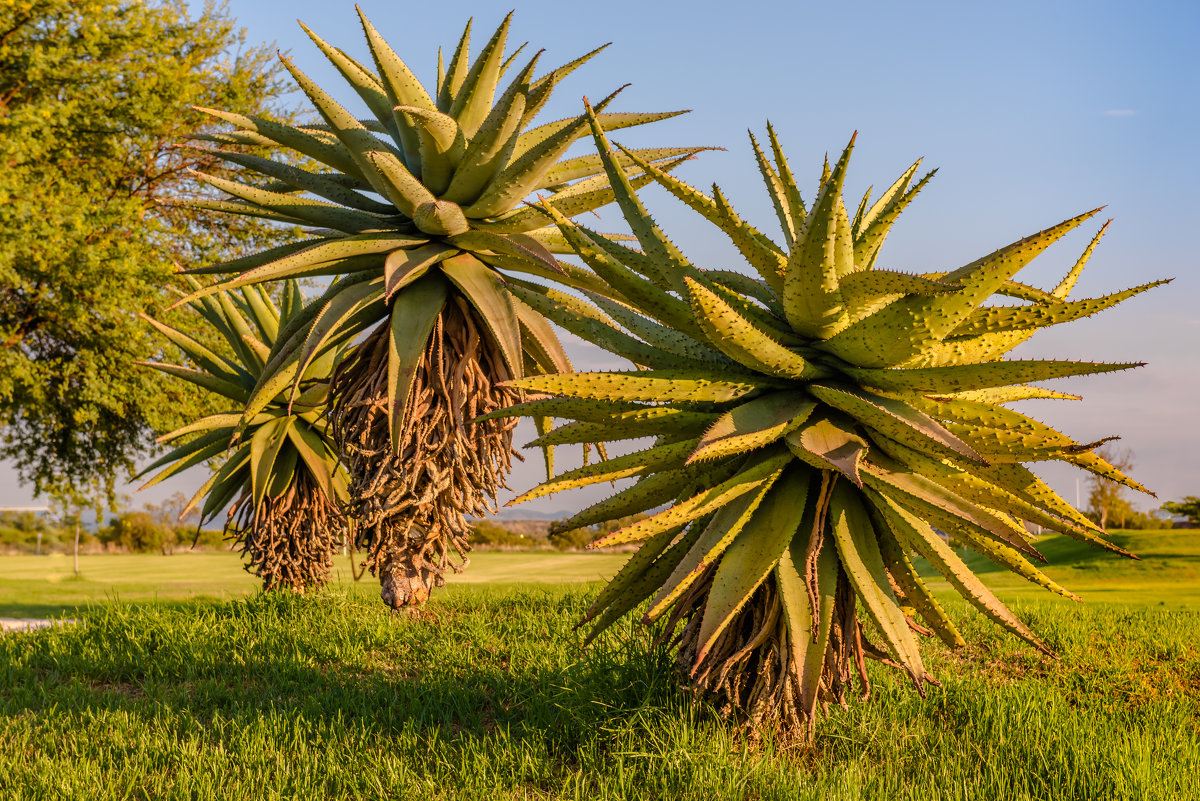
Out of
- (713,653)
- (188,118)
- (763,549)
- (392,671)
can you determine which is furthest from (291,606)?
(188,118)

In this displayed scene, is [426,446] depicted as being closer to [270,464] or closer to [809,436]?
[270,464]

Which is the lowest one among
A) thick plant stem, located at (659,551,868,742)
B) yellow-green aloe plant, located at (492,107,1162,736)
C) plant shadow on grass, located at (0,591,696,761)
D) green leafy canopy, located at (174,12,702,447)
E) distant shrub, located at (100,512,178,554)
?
distant shrub, located at (100,512,178,554)

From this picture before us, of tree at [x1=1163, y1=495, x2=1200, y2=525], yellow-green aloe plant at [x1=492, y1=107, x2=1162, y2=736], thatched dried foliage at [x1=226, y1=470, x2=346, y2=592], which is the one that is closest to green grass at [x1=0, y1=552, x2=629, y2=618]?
thatched dried foliage at [x1=226, y1=470, x2=346, y2=592]

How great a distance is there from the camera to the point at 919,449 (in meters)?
3.21

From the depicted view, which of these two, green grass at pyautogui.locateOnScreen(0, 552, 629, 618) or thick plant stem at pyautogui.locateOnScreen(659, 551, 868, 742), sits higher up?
thick plant stem at pyautogui.locateOnScreen(659, 551, 868, 742)

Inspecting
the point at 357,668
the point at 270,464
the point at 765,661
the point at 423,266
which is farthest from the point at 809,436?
the point at 270,464

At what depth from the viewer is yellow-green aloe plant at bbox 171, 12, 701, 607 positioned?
5.79m

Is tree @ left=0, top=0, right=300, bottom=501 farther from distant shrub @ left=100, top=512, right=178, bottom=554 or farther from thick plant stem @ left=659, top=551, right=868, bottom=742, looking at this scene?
distant shrub @ left=100, top=512, right=178, bottom=554

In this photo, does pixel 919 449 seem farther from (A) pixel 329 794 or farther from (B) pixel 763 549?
(A) pixel 329 794

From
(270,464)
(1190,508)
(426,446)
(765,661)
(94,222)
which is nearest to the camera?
(765,661)

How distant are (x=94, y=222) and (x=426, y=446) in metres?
13.9

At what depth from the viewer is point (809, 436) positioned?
3256 millimetres

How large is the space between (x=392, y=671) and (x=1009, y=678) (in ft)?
15.0

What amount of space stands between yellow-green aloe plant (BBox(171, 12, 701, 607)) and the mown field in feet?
4.06
